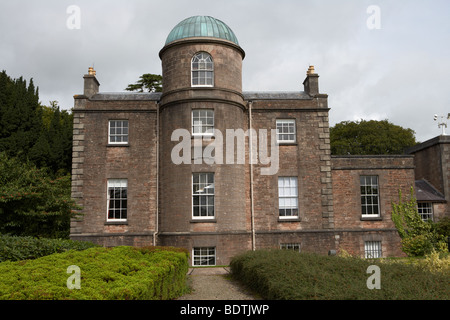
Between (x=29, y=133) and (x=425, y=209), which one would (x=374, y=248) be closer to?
(x=425, y=209)

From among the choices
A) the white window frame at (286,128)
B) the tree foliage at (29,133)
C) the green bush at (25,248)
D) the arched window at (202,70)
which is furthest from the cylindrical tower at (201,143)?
the tree foliage at (29,133)

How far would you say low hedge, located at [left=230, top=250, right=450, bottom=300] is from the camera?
669 cm

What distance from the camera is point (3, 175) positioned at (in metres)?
16.6

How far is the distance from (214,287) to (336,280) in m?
5.14

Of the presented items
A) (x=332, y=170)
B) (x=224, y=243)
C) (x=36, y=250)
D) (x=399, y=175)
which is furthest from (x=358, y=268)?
(x=399, y=175)

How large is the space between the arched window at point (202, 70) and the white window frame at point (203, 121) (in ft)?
4.52

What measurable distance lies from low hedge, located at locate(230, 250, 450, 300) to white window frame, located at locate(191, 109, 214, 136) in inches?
377

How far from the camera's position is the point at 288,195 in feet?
66.4

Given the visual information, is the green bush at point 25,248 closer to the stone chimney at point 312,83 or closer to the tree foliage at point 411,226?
the stone chimney at point 312,83

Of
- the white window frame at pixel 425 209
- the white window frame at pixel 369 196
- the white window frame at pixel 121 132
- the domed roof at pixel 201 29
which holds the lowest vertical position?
the white window frame at pixel 425 209

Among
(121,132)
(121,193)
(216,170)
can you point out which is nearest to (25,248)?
(121,193)

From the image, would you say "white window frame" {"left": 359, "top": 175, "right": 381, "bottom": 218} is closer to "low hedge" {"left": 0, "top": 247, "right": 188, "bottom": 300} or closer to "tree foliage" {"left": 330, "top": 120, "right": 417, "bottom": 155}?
"low hedge" {"left": 0, "top": 247, "right": 188, "bottom": 300}

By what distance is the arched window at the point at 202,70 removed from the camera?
19781 millimetres

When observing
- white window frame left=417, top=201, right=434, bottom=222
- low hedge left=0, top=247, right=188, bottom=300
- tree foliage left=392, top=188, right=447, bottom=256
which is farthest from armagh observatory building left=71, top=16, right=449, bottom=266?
low hedge left=0, top=247, right=188, bottom=300
